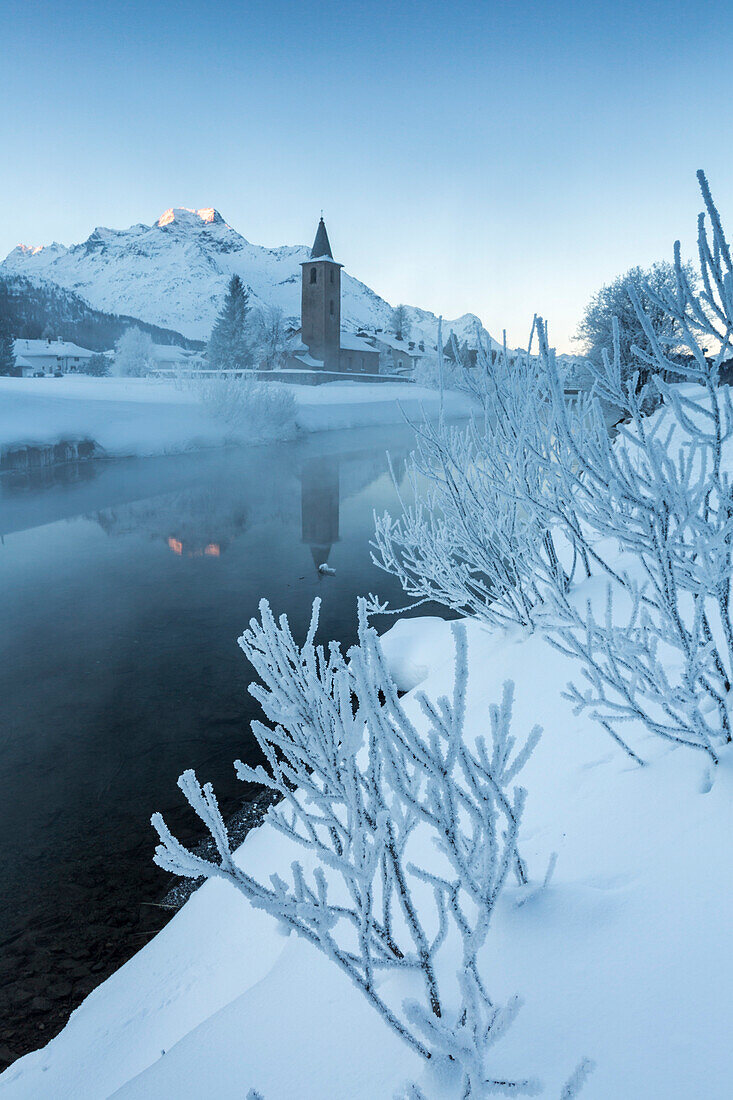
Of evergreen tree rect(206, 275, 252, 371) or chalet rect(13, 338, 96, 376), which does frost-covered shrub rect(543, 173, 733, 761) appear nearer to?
evergreen tree rect(206, 275, 252, 371)

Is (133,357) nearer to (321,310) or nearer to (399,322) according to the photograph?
(321,310)

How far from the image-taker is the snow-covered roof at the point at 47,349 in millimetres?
84750

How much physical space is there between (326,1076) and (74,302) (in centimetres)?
15203

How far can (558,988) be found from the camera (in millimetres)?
1678

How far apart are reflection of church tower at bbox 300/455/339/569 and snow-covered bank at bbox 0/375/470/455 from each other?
376cm

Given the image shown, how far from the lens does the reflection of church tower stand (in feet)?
49.0

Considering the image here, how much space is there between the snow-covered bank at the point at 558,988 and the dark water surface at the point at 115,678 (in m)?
1.41

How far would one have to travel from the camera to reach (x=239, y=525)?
16.8 meters

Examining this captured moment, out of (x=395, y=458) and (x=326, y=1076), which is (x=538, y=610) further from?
(x=395, y=458)

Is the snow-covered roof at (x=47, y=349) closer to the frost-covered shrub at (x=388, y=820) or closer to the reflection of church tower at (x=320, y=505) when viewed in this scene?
the reflection of church tower at (x=320, y=505)

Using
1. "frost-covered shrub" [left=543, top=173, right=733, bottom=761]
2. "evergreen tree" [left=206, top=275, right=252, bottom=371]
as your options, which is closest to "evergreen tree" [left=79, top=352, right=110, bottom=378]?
"evergreen tree" [left=206, top=275, right=252, bottom=371]

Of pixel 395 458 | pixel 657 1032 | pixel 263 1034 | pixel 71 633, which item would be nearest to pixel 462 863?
pixel 657 1032

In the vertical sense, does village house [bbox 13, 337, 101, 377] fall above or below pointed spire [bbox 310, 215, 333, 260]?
below

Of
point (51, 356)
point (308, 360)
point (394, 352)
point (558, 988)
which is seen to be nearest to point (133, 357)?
point (308, 360)
